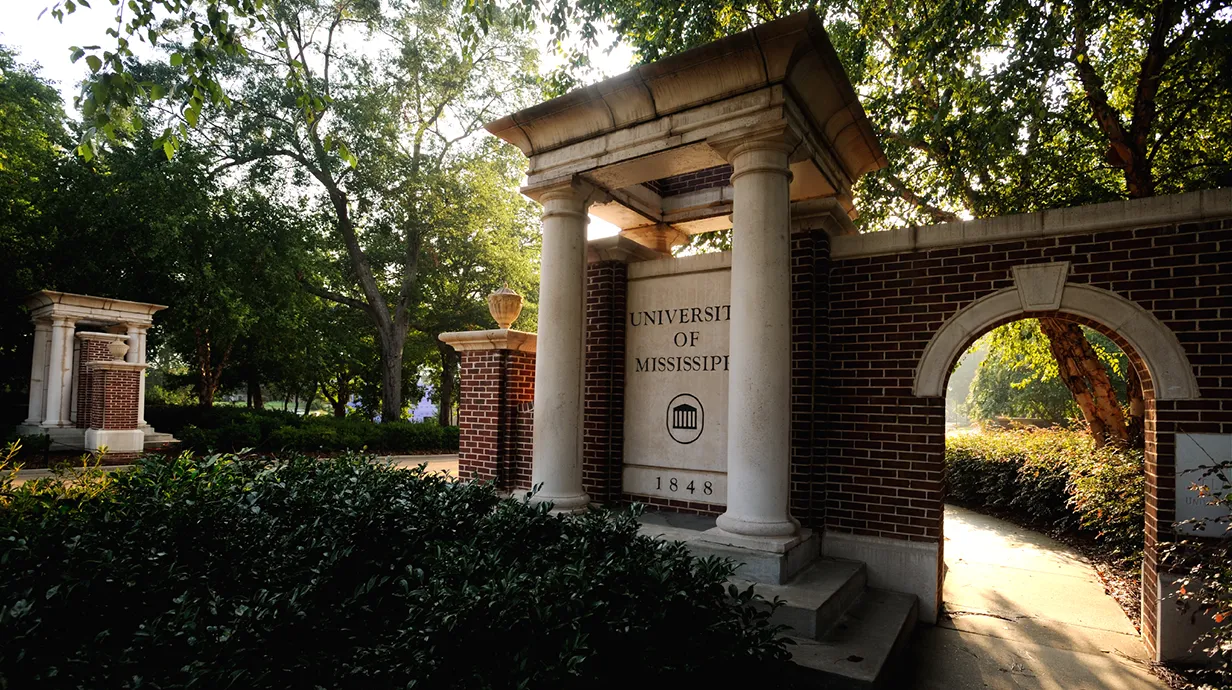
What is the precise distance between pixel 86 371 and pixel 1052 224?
71.3 feet

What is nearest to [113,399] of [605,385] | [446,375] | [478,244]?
[478,244]

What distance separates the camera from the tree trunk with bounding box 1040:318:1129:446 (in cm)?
879

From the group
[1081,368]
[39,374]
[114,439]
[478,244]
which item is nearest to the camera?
[1081,368]

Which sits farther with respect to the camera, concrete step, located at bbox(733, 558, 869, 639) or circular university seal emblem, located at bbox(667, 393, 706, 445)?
circular university seal emblem, located at bbox(667, 393, 706, 445)

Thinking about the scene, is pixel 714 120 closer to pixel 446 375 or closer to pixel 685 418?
pixel 685 418

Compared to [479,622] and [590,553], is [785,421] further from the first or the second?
[479,622]

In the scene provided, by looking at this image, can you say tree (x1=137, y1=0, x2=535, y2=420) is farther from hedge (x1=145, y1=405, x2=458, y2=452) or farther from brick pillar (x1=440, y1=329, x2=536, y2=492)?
brick pillar (x1=440, y1=329, x2=536, y2=492)

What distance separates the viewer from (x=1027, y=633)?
4707 mm

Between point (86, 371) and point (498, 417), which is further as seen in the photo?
point (86, 371)

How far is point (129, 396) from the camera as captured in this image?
1576 centimetres

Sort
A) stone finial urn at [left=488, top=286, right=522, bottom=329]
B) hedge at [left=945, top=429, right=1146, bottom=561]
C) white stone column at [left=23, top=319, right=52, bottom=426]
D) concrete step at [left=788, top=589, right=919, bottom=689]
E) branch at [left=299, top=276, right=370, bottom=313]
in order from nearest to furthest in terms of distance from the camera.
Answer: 1. concrete step at [left=788, top=589, right=919, bottom=689]
2. hedge at [left=945, top=429, right=1146, bottom=561]
3. stone finial urn at [left=488, top=286, right=522, bottom=329]
4. white stone column at [left=23, top=319, right=52, bottom=426]
5. branch at [left=299, top=276, right=370, bottom=313]

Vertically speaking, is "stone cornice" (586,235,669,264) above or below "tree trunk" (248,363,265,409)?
above

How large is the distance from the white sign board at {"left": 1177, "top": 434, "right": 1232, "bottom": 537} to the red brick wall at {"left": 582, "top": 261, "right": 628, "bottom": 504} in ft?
14.6

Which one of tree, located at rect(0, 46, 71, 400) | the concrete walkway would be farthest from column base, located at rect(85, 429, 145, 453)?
Result: the concrete walkway
